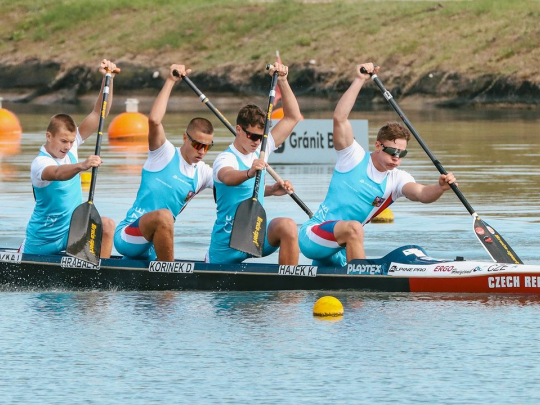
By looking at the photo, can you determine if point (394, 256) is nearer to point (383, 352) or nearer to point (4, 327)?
point (383, 352)

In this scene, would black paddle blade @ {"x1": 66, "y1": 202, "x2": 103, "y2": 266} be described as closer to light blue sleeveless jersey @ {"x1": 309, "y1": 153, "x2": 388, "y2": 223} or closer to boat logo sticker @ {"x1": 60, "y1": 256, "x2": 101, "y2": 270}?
boat logo sticker @ {"x1": 60, "y1": 256, "x2": 101, "y2": 270}

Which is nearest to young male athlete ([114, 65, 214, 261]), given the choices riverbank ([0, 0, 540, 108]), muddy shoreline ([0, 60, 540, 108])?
muddy shoreline ([0, 60, 540, 108])

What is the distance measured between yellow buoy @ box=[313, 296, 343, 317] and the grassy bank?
113 feet

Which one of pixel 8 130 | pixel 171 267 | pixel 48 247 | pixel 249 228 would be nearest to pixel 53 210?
pixel 48 247

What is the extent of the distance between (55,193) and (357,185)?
2.31 m

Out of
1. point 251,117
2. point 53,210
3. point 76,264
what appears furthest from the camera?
point 53,210

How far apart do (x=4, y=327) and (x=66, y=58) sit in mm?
54933

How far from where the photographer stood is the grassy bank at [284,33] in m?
47.3

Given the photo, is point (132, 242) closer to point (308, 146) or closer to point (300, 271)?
point (300, 271)

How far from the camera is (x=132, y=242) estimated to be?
10.4m

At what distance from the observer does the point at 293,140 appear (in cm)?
2220

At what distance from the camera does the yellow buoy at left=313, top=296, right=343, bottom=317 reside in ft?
29.8

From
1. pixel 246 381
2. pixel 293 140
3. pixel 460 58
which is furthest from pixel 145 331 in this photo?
pixel 460 58

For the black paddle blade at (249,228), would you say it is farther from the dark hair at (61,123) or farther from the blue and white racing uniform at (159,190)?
the dark hair at (61,123)
